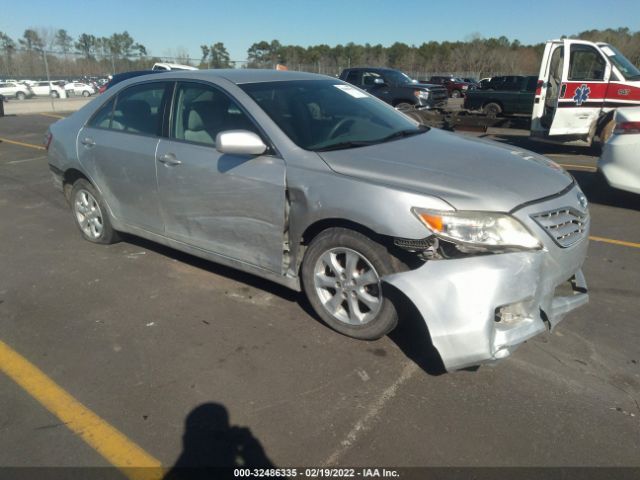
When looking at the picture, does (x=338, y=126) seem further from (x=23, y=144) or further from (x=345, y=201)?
(x=23, y=144)

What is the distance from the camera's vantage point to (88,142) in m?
4.69

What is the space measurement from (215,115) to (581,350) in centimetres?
302

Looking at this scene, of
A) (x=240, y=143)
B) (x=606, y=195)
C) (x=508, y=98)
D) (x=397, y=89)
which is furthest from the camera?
(x=508, y=98)

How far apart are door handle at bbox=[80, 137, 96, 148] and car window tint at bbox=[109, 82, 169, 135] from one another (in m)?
0.24

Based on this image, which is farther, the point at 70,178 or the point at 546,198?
the point at 70,178

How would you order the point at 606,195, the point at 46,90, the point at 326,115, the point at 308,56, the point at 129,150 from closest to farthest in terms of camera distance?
the point at 326,115, the point at 129,150, the point at 606,195, the point at 46,90, the point at 308,56

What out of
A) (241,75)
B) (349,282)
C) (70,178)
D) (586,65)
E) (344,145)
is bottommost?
(349,282)

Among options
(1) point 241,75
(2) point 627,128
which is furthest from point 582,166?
(1) point 241,75

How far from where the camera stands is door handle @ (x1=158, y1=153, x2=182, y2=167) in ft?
12.7

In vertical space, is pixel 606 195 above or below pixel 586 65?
below

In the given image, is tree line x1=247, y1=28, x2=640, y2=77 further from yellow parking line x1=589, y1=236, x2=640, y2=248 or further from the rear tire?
yellow parking line x1=589, y1=236, x2=640, y2=248

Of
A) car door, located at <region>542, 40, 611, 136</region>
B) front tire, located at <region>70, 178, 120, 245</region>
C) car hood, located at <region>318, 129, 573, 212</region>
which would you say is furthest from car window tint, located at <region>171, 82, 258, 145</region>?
car door, located at <region>542, 40, 611, 136</region>

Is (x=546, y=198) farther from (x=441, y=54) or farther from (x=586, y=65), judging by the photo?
(x=441, y=54)

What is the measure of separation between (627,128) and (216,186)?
5096mm
